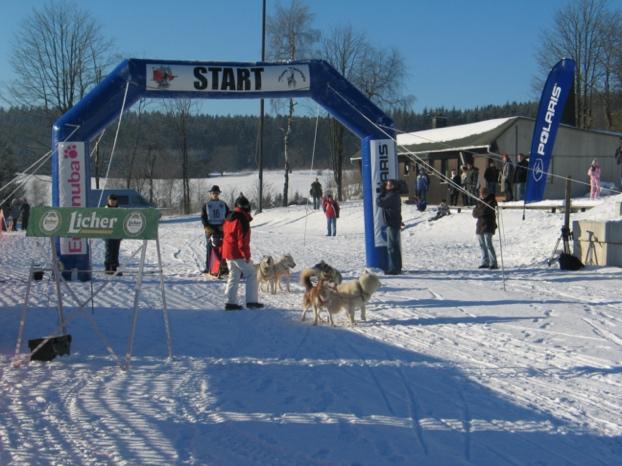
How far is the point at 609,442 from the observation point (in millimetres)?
4512

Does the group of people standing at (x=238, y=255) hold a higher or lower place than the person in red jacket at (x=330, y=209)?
lower

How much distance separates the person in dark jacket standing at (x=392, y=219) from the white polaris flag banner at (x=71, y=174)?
18.0 ft

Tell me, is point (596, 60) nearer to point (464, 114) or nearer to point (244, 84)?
point (244, 84)

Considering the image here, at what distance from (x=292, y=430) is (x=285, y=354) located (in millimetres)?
2266

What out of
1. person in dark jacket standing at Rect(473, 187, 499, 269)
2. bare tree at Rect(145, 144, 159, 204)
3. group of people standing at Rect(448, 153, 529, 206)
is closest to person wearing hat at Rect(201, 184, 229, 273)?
person in dark jacket standing at Rect(473, 187, 499, 269)

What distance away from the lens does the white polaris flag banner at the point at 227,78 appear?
12.0m

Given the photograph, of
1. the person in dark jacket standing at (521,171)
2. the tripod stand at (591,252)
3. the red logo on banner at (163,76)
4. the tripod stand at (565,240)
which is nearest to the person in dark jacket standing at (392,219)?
the tripod stand at (565,240)

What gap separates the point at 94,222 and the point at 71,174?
589 cm

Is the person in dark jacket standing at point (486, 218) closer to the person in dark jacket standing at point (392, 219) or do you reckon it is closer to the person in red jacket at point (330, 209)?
the person in dark jacket standing at point (392, 219)

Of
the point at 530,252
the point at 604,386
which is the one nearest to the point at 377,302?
the point at 604,386

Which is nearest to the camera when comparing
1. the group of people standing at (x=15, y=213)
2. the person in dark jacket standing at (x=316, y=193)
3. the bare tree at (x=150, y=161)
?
the group of people standing at (x=15, y=213)

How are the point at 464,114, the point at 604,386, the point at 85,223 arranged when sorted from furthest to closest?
the point at 464,114, the point at 85,223, the point at 604,386

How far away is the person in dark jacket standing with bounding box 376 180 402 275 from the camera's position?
40.1 feet

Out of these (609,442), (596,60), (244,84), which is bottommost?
(609,442)
